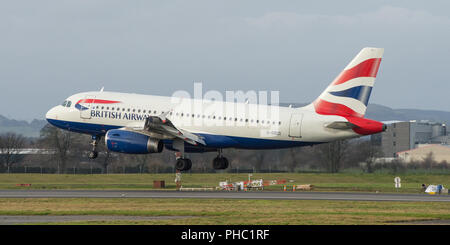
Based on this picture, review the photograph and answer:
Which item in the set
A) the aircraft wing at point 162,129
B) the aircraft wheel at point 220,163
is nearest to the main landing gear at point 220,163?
the aircraft wheel at point 220,163

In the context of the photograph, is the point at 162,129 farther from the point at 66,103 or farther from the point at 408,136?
the point at 408,136

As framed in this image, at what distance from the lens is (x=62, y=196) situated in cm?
5341

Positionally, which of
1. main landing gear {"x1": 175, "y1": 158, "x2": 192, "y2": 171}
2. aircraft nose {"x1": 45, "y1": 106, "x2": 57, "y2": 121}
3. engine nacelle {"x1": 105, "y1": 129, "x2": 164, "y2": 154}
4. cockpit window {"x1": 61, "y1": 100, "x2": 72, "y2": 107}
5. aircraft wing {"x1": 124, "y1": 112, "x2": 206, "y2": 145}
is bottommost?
main landing gear {"x1": 175, "y1": 158, "x2": 192, "y2": 171}

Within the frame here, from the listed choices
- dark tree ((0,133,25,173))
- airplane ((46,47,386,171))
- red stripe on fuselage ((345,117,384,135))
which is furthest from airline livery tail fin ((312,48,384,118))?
dark tree ((0,133,25,173))

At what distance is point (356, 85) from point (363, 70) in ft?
4.35

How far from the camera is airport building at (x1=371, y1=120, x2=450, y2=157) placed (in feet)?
441

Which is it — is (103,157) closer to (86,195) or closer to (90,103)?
(90,103)

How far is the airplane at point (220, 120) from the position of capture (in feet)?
188

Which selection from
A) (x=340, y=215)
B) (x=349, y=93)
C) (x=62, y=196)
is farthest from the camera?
(x=349, y=93)

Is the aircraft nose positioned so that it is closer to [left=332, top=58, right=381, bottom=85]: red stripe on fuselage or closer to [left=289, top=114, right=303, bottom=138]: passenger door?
[left=289, top=114, right=303, bottom=138]: passenger door

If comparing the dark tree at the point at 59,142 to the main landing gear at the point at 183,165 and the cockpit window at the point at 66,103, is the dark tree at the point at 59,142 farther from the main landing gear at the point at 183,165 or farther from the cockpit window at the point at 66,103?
the main landing gear at the point at 183,165

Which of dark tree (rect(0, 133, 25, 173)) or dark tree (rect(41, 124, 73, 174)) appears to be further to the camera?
dark tree (rect(41, 124, 73, 174))
